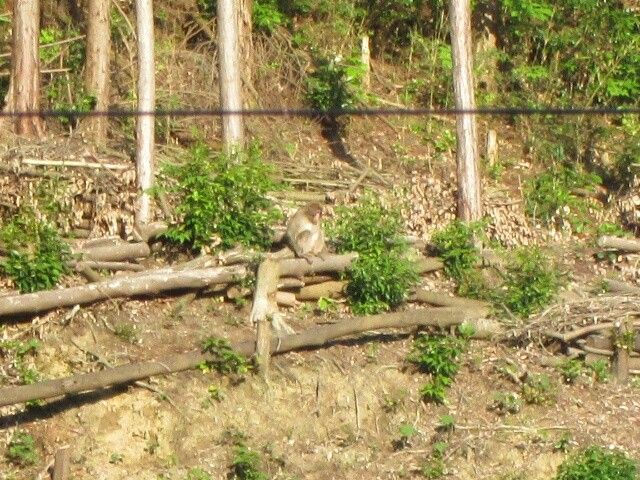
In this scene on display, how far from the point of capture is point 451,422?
13.9m

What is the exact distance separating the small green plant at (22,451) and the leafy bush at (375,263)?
369 cm

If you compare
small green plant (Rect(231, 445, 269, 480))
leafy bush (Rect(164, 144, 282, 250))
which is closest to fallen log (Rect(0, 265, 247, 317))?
leafy bush (Rect(164, 144, 282, 250))

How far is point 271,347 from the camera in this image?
535 inches

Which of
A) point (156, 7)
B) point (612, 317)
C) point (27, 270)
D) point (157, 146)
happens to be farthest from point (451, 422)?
point (156, 7)

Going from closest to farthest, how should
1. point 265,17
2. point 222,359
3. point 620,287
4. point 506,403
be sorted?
point 222,359, point 506,403, point 620,287, point 265,17

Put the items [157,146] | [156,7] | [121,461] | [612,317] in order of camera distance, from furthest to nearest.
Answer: [156,7]
[157,146]
[612,317]
[121,461]

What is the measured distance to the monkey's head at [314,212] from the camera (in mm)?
14797

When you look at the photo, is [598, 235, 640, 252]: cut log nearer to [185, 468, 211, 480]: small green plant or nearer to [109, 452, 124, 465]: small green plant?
[185, 468, 211, 480]: small green plant

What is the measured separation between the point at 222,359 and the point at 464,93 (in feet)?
16.6

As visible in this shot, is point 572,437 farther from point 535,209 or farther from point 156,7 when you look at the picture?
point 156,7

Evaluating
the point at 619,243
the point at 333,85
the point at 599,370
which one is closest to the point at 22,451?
the point at 599,370

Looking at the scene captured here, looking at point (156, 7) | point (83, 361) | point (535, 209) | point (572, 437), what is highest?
point (156, 7)

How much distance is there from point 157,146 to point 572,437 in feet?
20.2

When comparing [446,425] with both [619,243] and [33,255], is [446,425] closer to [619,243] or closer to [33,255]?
[619,243]
